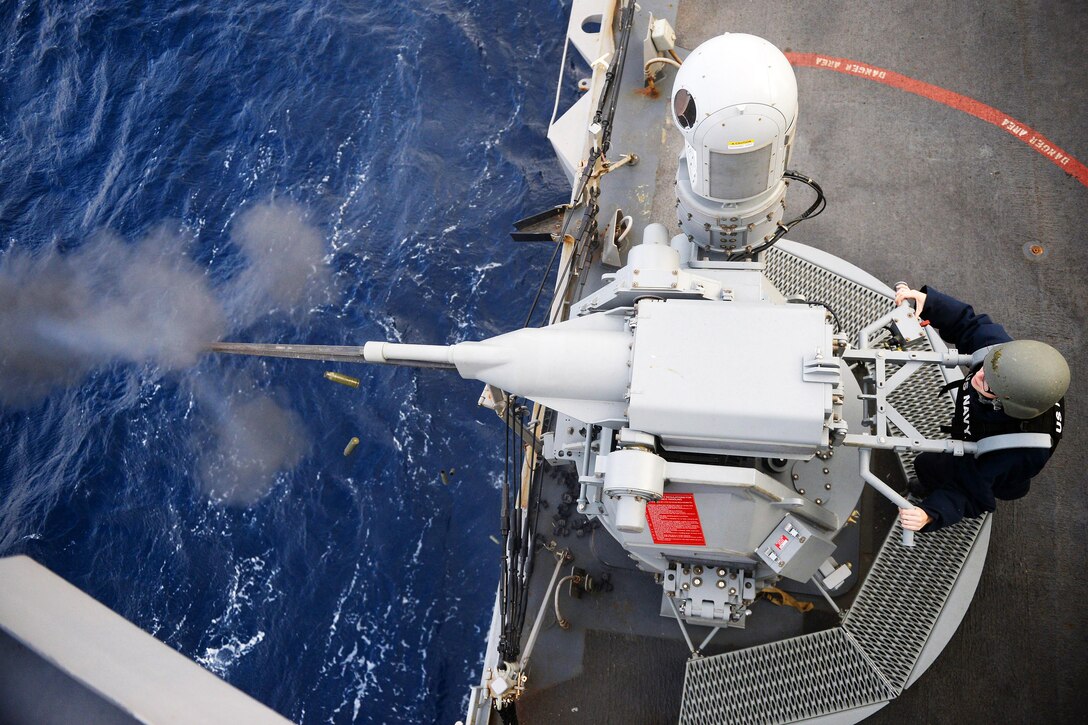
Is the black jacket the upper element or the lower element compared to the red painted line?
lower

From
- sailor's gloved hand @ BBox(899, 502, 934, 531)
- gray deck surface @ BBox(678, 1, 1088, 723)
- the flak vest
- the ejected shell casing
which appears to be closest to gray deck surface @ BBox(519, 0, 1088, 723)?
gray deck surface @ BBox(678, 1, 1088, 723)

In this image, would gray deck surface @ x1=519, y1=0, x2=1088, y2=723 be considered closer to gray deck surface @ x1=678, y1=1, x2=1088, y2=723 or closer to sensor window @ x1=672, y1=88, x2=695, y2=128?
gray deck surface @ x1=678, y1=1, x2=1088, y2=723

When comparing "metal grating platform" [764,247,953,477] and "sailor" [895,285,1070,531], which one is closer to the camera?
"sailor" [895,285,1070,531]

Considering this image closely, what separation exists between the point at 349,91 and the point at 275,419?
29.1 ft

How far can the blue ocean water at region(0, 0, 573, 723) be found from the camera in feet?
45.2

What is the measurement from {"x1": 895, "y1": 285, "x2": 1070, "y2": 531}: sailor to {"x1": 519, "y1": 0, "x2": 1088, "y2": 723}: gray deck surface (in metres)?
2.83

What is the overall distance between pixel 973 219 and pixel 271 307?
1389 cm

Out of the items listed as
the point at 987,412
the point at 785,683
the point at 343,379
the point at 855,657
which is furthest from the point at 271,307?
the point at 987,412

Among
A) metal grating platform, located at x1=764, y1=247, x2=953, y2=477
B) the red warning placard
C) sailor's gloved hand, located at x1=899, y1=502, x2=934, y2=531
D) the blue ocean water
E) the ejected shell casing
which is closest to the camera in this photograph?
sailor's gloved hand, located at x1=899, y1=502, x2=934, y2=531

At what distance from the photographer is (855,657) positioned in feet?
30.8

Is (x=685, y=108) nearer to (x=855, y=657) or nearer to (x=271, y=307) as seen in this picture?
Answer: (x=855, y=657)

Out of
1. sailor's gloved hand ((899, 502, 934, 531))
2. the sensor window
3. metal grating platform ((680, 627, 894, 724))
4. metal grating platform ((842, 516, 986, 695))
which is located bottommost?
metal grating platform ((680, 627, 894, 724))

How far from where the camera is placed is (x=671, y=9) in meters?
15.3

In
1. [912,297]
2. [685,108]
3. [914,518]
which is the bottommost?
[914,518]
